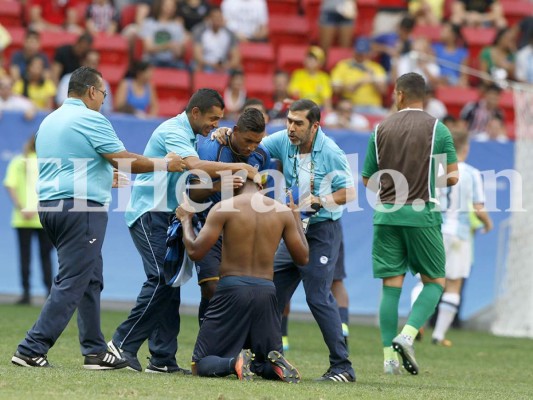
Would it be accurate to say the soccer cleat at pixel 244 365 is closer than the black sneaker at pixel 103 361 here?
Yes

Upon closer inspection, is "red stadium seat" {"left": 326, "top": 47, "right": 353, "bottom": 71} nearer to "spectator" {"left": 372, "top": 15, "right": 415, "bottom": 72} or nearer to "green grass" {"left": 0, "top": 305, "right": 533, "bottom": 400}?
"spectator" {"left": 372, "top": 15, "right": 415, "bottom": 72}

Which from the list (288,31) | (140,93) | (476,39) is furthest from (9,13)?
(476,39)

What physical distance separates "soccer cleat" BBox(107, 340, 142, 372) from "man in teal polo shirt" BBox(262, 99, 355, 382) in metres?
1.19

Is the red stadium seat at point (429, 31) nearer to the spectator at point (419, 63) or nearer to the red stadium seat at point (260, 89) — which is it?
the spectator at point (419, 63)

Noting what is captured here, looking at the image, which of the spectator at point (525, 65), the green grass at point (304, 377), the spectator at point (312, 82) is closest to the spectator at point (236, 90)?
the spectator at point (312, 82)

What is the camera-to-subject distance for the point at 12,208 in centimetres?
1497

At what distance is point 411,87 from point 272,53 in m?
9.60

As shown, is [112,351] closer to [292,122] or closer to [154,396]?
[154,396]

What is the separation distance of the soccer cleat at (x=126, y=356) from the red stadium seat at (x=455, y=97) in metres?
10.8

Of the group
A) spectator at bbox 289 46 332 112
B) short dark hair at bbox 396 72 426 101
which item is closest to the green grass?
short dark hair at bbox 396 72 426 101

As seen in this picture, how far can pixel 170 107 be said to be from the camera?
685 inches

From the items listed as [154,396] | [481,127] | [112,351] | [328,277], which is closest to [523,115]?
[481,127]

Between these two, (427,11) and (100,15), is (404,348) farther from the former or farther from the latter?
(427,11)

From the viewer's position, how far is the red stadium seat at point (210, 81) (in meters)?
17.8
